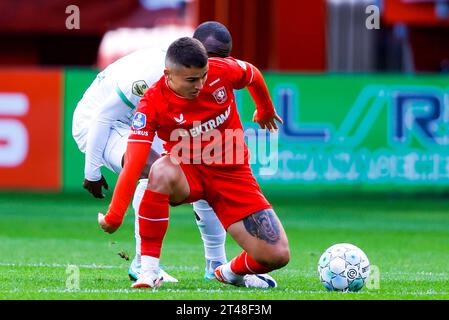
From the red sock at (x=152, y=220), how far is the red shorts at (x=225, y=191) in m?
0.21

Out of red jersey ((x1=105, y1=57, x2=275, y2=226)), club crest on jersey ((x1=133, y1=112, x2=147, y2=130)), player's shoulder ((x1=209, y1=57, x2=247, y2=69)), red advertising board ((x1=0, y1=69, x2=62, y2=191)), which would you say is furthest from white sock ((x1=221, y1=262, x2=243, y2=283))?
red advertising board ((x1=0, y1=69, x2=62, y2=191))

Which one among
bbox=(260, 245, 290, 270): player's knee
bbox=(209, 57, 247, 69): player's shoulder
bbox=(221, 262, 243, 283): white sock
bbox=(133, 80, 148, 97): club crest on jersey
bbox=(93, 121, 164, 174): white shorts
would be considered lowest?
bbox=(221, 262, 243, 283): white sock

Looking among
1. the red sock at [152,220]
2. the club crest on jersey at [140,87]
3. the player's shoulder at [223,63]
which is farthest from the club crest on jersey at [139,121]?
the club crest on jersey at [140,87]

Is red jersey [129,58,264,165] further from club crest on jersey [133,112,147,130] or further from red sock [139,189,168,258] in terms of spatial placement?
red sock [139,189,168,258]

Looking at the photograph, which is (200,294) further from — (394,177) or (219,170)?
(394,177)

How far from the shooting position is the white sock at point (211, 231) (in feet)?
25.6

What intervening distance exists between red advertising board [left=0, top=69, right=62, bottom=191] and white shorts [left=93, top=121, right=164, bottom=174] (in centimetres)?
786

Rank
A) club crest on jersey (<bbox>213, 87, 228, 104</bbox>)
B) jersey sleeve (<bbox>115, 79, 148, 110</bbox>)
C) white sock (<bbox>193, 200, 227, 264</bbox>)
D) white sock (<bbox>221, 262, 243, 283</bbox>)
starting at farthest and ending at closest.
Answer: white sock (<bbox>193, 200, 227, 264</bbox>)
jersey sleeve (<bbox>115, 79, 148, 110</bbox>)
white sock (<bbox>221, 262, 243, 283</bbox>)
club crest on jersey (<bbox>213, 87, 228, 104</bbox>)

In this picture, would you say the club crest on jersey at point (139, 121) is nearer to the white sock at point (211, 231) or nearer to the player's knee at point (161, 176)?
the player's knee at point (161, 176)

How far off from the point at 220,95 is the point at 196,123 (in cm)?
23

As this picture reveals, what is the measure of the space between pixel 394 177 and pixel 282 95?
187 centimetres

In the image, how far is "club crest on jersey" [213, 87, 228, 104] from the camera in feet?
23.4

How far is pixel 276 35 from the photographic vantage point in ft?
61.8

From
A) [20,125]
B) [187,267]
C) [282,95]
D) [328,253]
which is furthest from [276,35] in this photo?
[328,253]
